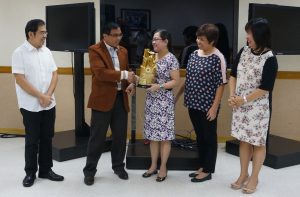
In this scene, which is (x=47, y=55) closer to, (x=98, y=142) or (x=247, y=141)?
(x=98, y=142)

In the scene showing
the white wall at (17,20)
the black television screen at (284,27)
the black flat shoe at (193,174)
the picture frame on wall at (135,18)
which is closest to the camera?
the black flat shoe at (193,174)

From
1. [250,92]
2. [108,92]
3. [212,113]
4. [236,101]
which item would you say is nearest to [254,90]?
[250,92]

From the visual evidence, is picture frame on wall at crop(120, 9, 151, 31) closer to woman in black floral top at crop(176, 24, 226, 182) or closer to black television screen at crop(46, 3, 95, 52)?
black television screen at crop(46, 3, 95, 52)

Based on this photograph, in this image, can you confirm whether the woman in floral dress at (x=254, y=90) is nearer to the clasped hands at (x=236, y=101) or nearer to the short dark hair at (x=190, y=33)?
the clasped hands at (x=236, y=101)

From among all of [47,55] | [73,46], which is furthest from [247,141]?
[73,46]

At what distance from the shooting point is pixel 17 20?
4328 millimetres

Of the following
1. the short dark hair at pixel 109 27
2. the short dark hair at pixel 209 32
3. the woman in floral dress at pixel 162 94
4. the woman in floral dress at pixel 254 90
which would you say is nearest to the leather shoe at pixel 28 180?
the woman in floral dress at pixel 162 94

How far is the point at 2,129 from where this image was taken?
457cm

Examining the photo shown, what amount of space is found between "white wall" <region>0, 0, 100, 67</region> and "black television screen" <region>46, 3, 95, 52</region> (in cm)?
53

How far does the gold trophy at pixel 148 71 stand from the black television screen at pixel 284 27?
1.30 meters

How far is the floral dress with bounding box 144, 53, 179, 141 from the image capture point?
290 centimetres

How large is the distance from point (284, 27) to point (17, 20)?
3140mm

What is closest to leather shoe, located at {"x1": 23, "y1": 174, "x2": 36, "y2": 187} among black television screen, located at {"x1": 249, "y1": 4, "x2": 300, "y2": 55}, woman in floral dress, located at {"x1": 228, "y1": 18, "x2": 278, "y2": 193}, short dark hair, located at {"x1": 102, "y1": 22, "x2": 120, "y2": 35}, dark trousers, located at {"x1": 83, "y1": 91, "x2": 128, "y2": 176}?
dark trousers, located at {"x1": 83, "y1": 91, "x2": 128, "y2": 176}

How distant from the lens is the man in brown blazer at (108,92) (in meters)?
2.74
